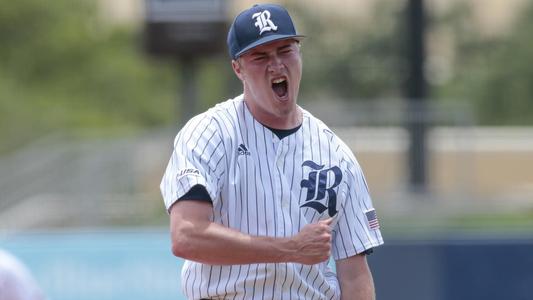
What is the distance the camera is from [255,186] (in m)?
4.06

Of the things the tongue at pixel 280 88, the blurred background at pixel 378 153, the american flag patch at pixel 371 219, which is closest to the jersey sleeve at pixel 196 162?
the tongue at pixel 280 88

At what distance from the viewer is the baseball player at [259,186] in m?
3.91

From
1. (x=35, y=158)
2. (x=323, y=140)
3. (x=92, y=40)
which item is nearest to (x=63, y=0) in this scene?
(x=92, y=40)

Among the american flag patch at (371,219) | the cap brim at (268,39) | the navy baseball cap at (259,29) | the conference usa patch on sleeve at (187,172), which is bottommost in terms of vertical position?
the american flag patch at (371,219)

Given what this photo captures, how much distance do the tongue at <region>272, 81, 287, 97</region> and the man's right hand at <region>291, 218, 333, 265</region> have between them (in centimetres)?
43

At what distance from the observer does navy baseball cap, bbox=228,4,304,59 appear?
4.04 metres

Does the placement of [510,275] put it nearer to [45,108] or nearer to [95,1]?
[45,108]

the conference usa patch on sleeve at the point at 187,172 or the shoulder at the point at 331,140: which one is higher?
the shoulder at the point at 331,140

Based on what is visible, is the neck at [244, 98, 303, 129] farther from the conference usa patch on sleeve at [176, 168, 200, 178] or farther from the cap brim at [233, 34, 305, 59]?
the conference usa patch on sleeve at [176, 168, 200, 178]

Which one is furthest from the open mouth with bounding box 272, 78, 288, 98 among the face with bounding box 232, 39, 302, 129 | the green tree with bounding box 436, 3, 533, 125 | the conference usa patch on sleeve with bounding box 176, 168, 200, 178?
the green tree with bounding box 436, 3, 533, 125

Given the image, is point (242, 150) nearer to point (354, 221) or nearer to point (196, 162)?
point (196, 162)

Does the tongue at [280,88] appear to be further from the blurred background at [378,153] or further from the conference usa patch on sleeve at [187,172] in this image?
the blurred background at [378,153]

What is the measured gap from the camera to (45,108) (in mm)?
21891

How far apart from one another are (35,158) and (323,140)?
10275mm
